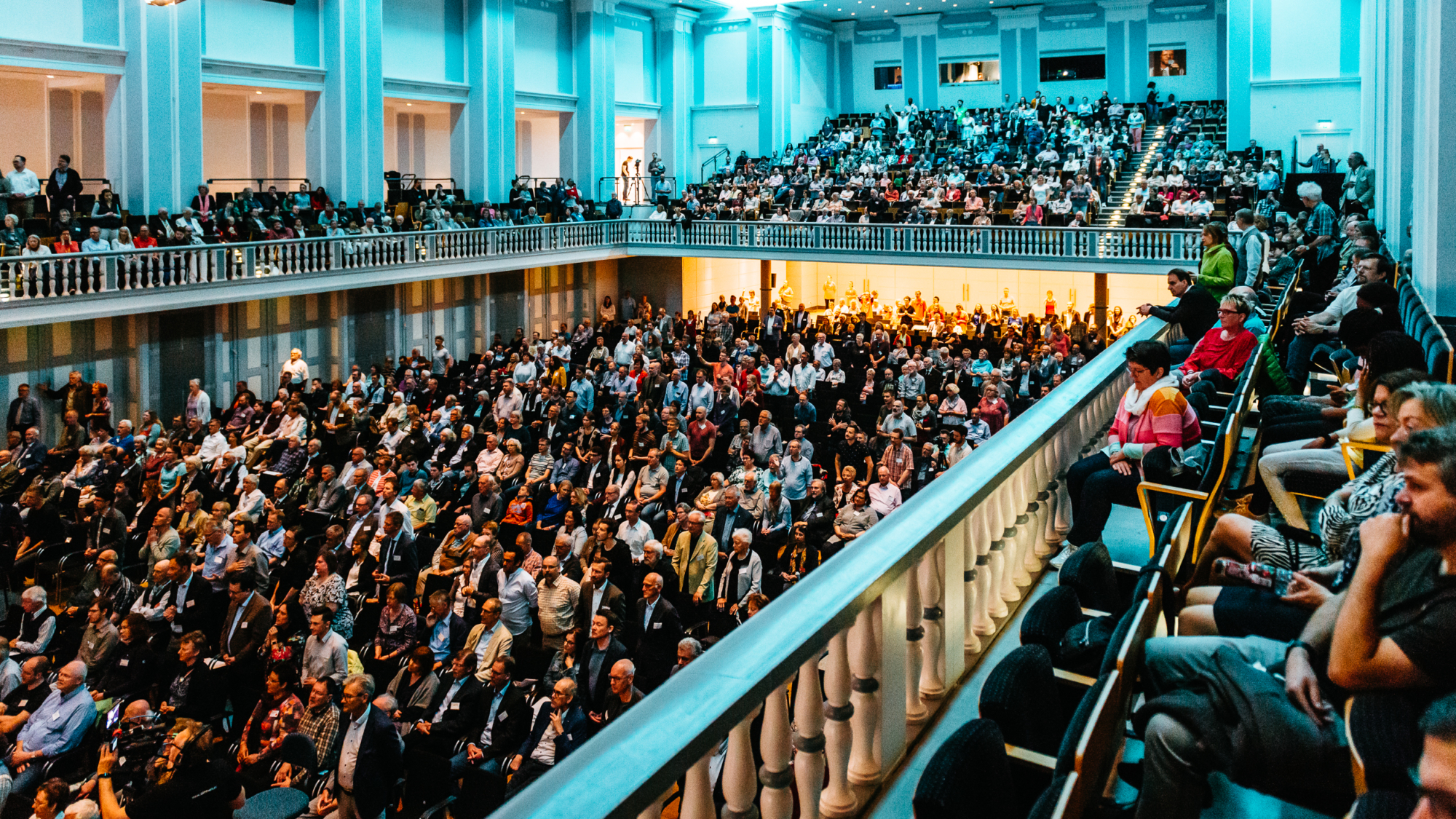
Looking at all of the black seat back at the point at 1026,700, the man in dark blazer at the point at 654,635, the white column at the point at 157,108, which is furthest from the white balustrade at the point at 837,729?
the white column at the point at 157,108

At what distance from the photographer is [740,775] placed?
215 cm

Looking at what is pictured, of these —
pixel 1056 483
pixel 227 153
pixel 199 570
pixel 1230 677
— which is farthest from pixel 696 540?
pixel 227 153

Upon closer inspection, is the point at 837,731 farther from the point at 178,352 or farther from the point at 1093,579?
the point at 178,352

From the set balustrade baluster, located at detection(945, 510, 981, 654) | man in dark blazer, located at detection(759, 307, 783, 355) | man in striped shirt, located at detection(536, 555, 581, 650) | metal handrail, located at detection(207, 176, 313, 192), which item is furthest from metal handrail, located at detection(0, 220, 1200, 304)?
balustrade baluster, located at detection(945, 510, 981, 654)

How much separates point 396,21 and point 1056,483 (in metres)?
23.5

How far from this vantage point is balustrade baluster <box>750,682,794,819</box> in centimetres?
224

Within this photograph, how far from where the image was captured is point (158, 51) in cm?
1903

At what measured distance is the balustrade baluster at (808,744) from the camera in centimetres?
238

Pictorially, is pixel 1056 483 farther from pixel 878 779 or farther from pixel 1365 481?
pixel 878 779

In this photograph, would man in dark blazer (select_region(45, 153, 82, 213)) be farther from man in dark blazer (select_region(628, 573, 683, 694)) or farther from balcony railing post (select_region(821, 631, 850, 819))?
balcony railing post (select_region(821, 631, 850, 819))

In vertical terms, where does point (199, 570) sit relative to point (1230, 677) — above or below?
below

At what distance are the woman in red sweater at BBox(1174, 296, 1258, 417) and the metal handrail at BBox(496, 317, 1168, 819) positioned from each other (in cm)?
278

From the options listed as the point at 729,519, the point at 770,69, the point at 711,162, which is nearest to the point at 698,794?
the point at 729,519

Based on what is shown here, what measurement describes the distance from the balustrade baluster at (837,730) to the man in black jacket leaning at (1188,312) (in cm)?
556
